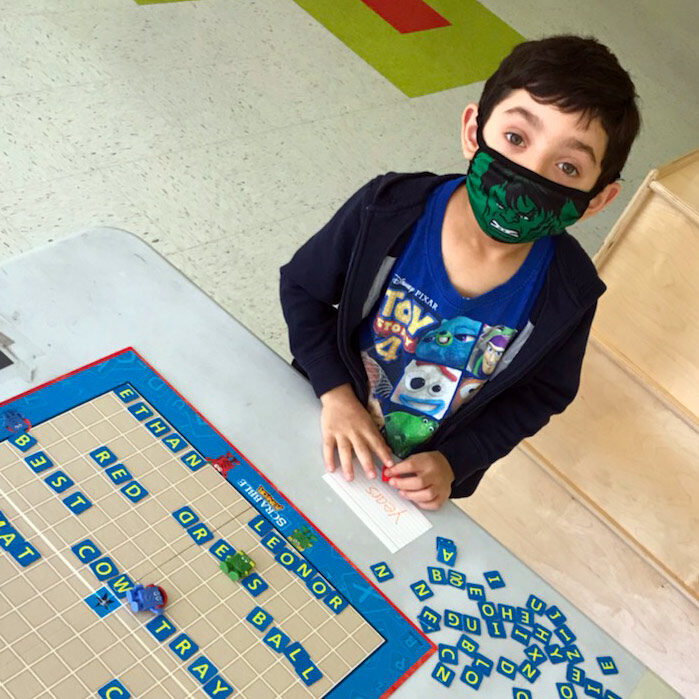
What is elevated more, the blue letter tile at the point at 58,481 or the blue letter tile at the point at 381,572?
the blue letter tile at the point at 381,572

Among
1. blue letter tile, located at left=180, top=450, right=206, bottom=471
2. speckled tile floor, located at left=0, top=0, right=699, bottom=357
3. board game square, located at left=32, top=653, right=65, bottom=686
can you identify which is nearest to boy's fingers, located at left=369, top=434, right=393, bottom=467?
blue letter tile, located at left=180, top=450, right=206, bottom=471

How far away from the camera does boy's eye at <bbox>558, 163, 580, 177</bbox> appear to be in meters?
1.03

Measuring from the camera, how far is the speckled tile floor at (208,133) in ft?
7.13

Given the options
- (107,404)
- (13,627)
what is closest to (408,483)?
(107,404)

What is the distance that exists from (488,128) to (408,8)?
266 centimetres

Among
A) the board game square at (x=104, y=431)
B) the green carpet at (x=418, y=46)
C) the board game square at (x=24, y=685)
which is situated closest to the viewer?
the board game square at (x=24, y=685)

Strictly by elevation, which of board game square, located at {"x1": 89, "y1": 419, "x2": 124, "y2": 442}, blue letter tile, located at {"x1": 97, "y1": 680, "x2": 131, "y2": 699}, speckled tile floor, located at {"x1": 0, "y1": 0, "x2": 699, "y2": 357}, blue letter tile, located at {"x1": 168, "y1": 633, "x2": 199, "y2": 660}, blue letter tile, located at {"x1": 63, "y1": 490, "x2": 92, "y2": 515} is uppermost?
board game square, located at {"x1": 89, "y1": 419, "x2": 124, "y2": 442}

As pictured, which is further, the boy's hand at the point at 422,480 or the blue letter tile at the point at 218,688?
the boy's hand at the point at 422,480

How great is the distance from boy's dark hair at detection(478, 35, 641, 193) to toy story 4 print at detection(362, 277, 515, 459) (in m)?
0.25

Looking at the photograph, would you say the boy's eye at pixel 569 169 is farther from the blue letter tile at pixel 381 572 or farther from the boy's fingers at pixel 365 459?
the blue letter tile at pixel 381 572

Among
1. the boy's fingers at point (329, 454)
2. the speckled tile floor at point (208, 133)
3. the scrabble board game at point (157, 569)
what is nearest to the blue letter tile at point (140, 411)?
the scrabble board game at point (157, 569)

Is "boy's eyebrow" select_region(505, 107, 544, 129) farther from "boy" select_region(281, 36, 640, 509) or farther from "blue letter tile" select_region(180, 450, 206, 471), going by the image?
"blue letter tile" select_region(180, 450, 206, 471)

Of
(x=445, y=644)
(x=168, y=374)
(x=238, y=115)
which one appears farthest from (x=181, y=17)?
(x=445, y=644)

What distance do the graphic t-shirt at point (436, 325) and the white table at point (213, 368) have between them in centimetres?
16
